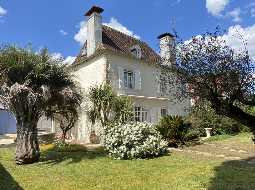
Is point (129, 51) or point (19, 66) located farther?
point (129, 51)

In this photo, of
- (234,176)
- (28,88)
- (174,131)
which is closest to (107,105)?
(174,131)

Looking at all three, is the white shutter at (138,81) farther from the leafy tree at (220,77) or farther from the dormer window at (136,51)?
the leafy tree at (220,77)

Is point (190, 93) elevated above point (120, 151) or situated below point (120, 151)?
above

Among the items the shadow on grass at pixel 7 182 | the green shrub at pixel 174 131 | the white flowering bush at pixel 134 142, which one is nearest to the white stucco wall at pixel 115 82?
the green shrub at pixel 174 131

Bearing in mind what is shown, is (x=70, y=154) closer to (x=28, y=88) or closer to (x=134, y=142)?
(x=134, y=142)

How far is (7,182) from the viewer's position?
11.7 metres

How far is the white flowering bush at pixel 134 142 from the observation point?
51.4 ft

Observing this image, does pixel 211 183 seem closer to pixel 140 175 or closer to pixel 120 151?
pixel 140 175

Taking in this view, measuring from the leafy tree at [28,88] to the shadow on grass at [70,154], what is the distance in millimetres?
971

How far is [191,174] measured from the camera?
37.2ft

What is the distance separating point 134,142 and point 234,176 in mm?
5903

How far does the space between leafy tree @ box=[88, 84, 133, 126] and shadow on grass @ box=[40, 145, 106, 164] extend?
3970 millimetres

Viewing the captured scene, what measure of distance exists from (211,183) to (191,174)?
1.22 meters

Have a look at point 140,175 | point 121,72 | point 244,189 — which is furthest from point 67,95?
point 121,72
